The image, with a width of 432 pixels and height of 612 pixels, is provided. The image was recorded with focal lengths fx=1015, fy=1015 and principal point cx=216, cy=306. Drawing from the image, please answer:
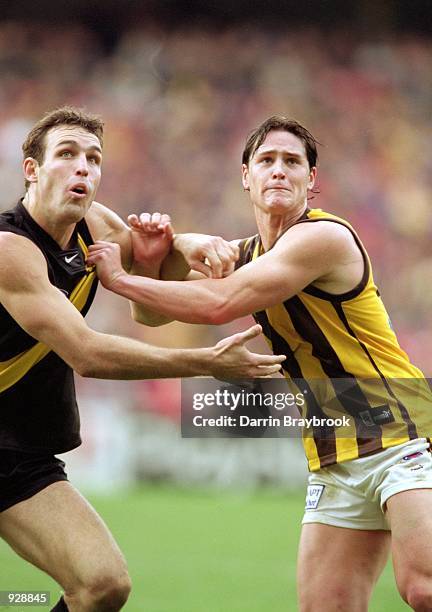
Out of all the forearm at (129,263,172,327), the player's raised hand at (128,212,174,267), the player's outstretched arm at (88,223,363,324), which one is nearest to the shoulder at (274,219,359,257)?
the player's outstretched arm at (88,223,363,324)

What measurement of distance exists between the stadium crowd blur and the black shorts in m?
10.0

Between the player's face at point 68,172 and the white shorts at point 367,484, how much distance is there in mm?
1696

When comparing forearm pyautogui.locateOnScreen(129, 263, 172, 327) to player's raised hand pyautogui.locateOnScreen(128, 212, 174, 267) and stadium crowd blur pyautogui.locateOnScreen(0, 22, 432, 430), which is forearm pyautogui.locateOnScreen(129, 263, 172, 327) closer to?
player's raised hand pyautogui.locateOnScreen(128, 212, 174, 267)

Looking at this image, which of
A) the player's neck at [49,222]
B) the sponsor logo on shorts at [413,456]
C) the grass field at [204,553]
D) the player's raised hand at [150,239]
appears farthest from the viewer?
the grass field at [204,553]

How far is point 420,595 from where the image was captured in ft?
13.6

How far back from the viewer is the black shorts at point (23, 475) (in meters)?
4.57

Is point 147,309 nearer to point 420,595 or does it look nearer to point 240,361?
point 240,361

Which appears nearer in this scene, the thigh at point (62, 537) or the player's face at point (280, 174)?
the thigh at point (62, 537)

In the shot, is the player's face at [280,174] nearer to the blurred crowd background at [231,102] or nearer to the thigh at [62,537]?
the thigh at [62,537]

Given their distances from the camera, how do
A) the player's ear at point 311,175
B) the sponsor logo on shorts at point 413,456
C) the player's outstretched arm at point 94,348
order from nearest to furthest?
the player's outstretched arm at point 94,348, the sponsor logo on shorts at point 413,456, the player's ear at point 311,175

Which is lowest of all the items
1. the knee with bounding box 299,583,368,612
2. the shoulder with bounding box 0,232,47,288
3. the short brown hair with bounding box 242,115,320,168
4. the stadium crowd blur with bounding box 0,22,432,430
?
the knee with bounding box 299,583,368,612

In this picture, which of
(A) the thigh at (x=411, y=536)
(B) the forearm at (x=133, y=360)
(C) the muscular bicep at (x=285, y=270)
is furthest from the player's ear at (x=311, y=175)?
(A) the thigh at (x=411, y=536)

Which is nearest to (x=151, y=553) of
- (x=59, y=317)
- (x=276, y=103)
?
(x=59, y=317)

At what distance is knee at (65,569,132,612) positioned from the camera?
170 inches
